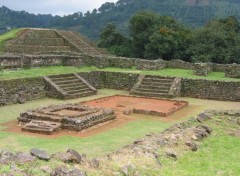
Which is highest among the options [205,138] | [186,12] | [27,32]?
[186,12]

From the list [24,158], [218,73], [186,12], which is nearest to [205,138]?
[24,158]

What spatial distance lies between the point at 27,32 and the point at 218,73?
16.5 metres

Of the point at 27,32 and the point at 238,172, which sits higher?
the point at 27,32

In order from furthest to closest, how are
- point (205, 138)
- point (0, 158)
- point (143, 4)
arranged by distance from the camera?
point (143, 4), point (205, 138), point (0, 158)

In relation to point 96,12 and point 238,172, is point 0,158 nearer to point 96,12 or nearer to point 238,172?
point 238,172

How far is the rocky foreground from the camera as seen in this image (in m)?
7.29

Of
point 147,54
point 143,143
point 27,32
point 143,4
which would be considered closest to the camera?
point 143,143

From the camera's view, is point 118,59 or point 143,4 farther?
point 143,4

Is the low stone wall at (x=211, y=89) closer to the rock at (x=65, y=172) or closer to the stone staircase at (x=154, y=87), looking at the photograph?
the stone staircase at (x=154, y=87)

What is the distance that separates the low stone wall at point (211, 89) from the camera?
848 inches

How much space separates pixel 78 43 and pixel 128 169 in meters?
30.5

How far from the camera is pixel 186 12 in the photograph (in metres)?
109

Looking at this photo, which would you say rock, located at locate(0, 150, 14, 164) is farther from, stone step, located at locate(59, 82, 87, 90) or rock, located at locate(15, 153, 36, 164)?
stone step, located at locate(59, 82, 87, 90)

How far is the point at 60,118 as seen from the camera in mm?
14203
